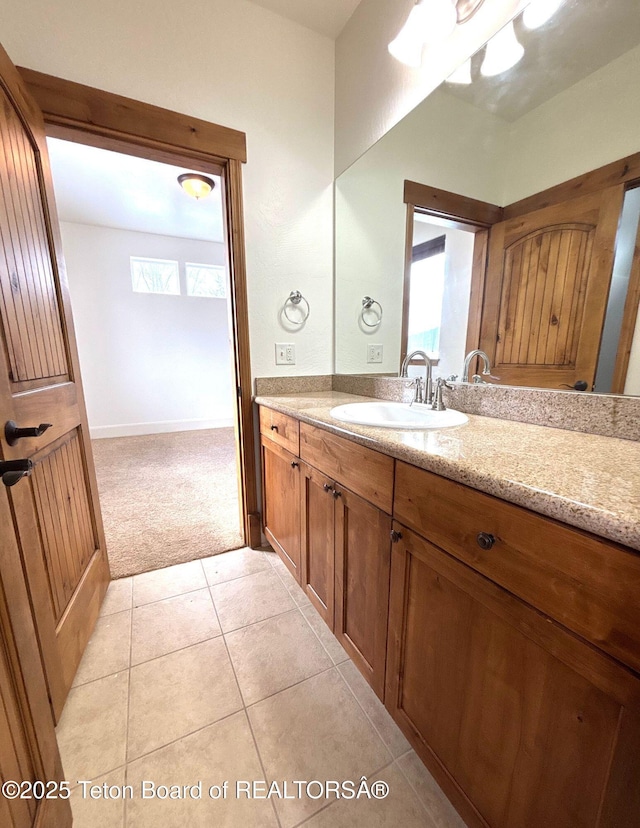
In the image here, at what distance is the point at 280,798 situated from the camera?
0.82 meters

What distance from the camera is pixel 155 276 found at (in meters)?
4.17

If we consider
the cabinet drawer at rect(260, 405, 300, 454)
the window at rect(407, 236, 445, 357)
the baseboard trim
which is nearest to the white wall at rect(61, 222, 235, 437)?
the baseboard trim

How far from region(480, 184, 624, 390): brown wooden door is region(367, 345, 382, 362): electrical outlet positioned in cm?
63

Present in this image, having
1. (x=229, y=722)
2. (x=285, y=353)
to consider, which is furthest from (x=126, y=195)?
(x=229, y=722)

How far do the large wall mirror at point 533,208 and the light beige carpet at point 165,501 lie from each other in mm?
1574

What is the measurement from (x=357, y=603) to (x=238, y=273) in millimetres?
1494

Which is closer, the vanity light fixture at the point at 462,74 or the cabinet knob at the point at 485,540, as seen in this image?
the cabinet knob at the point at 485,540

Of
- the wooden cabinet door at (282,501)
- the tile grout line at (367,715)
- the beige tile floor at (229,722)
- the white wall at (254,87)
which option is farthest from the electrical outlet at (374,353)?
the tile grout line at (367,715)

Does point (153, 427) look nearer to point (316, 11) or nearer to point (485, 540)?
point (316, 11)

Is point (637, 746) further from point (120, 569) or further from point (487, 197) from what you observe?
point (120, 569)

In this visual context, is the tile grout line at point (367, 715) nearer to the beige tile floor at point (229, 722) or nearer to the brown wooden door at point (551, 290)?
the beige tile floor at point (229, 722)

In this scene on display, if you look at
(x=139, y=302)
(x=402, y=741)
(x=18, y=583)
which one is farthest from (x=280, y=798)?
(x=139, y=302)

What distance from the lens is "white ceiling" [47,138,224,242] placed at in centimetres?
241

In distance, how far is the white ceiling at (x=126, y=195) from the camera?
7.90ft
